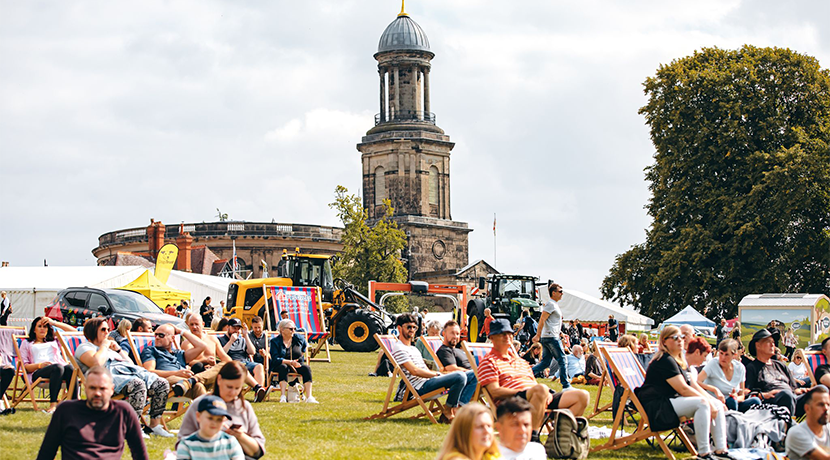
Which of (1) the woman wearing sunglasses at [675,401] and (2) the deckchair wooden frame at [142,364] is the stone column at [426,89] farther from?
(1) the woman wearing sunglasses at [675,401]

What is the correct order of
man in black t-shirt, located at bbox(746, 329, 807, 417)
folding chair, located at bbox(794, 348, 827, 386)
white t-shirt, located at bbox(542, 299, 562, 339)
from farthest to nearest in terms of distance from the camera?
white t-shirt, located at bbox(542, 299, 562, 339)
folding chair, located at bbox(794, 348, 827, 386)
man in black t-shirt, located at bbox(746, 329, 807, 417)

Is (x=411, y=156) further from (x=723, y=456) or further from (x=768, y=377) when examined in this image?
(x=723, y=456)

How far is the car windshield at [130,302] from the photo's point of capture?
22.4 meters

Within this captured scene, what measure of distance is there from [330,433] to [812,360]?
631cm

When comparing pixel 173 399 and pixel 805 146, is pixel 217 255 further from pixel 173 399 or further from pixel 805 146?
pixel 173 399

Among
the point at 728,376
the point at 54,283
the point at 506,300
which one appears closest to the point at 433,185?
the point at 54,283

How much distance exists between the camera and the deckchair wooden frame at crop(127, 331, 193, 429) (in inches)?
380

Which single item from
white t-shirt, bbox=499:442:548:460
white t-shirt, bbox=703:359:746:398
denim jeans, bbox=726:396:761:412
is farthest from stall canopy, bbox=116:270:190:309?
white t-shirt, bbox=499:442:548:460

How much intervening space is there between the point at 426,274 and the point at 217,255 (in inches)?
690

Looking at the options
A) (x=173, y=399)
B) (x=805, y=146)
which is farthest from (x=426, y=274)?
(x=173, y=399)

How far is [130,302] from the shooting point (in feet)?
74.5

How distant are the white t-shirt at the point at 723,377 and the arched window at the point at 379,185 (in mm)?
59530

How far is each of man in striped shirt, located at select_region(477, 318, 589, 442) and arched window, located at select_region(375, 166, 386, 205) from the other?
60.2m

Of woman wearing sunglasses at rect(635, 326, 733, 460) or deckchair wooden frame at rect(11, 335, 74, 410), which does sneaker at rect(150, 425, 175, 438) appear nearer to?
deckchair wooden frame at rect(11, 335, 74, 410)
